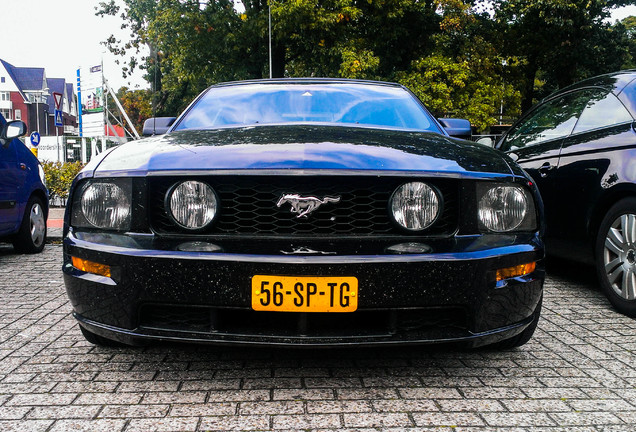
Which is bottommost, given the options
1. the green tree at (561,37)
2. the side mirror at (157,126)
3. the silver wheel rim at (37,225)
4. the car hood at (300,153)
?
the silver wheel rim at (37,225)

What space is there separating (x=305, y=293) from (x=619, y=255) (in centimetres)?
249

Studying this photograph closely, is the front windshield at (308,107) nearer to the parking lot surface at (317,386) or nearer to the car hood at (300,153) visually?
the car hood at (300,153)

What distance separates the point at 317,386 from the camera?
257cm

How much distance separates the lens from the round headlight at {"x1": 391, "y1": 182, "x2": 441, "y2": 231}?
2449mm

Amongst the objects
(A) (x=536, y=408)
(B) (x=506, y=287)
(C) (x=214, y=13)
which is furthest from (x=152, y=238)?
(C) (x=214, y=13)

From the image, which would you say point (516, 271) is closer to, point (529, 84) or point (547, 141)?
point (547, 141)

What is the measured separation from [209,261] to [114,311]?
504mm

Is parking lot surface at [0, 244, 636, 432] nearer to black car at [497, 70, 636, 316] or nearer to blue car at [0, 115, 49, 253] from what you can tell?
black car at [497, 70, 636, 316]

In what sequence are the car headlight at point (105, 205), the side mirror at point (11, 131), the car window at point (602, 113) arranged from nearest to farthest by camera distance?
the car headlight at point (105, 205), the car window at point (602, 113), the side mirror at point (11, 131)

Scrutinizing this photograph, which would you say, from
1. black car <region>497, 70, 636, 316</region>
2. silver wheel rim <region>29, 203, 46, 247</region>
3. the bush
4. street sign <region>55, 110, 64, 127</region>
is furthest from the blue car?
street sign <region>55, 110, 64, 127</region>

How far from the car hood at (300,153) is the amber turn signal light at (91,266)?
0.38 metres

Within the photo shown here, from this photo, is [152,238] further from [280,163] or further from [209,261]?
[280,163]

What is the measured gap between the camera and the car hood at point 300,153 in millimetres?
2441

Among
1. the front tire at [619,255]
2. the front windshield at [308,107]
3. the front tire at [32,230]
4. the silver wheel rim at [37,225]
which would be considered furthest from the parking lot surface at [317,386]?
the silver wheel rim at [37,225]
